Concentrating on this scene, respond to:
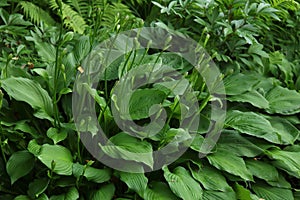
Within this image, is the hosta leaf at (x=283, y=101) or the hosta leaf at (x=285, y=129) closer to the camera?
the hosta leaf at (x=285, y=129)

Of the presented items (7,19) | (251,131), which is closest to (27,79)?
(7,19)

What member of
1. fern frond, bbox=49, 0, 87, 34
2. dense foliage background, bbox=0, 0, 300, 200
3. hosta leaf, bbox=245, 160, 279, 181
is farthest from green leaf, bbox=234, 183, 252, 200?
fern frond, bbox=49, 0, 87, 34

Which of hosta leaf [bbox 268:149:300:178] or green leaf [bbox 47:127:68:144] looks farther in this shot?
hosta leaf [bbox 268:149:300:178]

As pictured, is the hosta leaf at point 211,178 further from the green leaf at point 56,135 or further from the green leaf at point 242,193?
the green leaf at point 56,135

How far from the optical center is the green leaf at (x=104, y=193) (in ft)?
4.81

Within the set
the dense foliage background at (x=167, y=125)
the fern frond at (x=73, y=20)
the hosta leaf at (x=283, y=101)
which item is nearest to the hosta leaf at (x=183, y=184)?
the dense foliage background at (x=167, y=125)

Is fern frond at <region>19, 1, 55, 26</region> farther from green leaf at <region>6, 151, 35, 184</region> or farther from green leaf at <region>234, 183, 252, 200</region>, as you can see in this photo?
green leaf at <region>234, 183, 252, 200</region>

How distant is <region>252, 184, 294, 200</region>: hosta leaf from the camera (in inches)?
67.4

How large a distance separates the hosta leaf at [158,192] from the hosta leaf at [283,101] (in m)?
0.68

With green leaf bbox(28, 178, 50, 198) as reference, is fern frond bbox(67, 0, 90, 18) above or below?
above

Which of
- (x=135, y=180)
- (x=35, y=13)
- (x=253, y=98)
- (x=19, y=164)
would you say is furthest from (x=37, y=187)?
(x=35, y=13)

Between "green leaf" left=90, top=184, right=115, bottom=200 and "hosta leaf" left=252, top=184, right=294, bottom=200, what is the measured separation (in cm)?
60

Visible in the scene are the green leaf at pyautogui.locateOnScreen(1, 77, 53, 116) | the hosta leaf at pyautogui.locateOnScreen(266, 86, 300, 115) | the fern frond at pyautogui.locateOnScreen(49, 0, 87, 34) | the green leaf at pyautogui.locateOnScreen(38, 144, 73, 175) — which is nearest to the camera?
the green leaf at pyautogui.locateOnScreen(38, 144, 73, 175)

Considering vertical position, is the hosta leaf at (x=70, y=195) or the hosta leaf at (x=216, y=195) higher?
the hosta leaf at (x=70, y=195)
